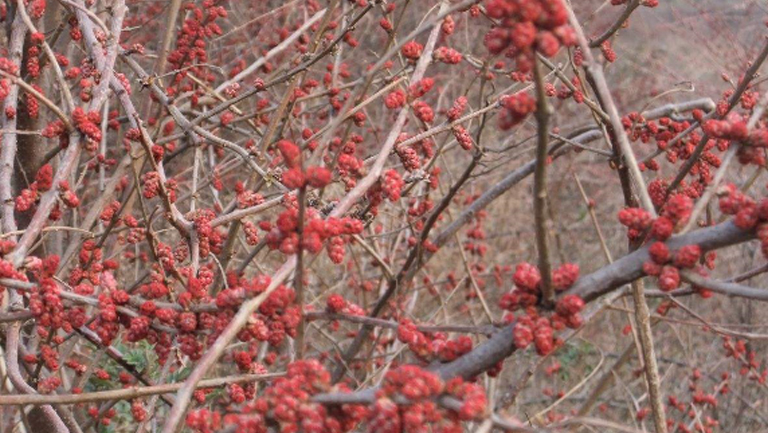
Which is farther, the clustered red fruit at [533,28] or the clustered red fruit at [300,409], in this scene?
the clustered red fruit at [300,409]

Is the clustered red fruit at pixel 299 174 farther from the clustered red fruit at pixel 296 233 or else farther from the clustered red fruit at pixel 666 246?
the clustered red fruit at pixel 666 246

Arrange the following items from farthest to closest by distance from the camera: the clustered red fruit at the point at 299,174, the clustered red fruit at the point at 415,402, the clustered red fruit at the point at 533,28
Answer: the clustered red fruit at the point at 299,174, the clustered red fruit at the point at 415,402, the clustered red fruit at the point at 533,28

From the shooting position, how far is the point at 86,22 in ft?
8.10

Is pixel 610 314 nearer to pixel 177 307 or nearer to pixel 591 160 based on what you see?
pixel 591 160

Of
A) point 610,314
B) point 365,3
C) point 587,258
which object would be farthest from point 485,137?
point 365,3

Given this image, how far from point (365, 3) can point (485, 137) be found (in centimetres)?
508

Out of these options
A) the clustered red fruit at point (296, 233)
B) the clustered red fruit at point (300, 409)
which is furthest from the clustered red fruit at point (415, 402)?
the clustered red fruit at point (296, 233)

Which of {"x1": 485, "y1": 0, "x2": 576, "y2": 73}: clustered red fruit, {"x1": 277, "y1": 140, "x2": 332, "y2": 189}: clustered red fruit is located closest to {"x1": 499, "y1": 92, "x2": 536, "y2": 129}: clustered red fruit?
{"x1": 485, "y1": 0, "x2": 576, "y2": 73}: clustered red fruit

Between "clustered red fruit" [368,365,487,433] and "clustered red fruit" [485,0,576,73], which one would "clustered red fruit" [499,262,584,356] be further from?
"clustered red fruit" [485,0,576,73]

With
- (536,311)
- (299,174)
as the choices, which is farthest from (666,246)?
(299,174)

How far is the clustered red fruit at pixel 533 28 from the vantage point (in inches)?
44.2

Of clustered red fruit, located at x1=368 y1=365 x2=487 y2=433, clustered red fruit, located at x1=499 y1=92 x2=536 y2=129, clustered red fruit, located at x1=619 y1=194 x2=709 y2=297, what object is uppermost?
clustered red fruit, located at x1=499 y1=92 x2=536 y2=129

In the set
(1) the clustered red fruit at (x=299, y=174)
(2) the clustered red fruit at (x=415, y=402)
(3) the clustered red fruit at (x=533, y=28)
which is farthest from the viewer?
(1) the clustered red fruit at (x=299, y=174)

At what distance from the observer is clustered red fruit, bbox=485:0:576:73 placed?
1122 mm
